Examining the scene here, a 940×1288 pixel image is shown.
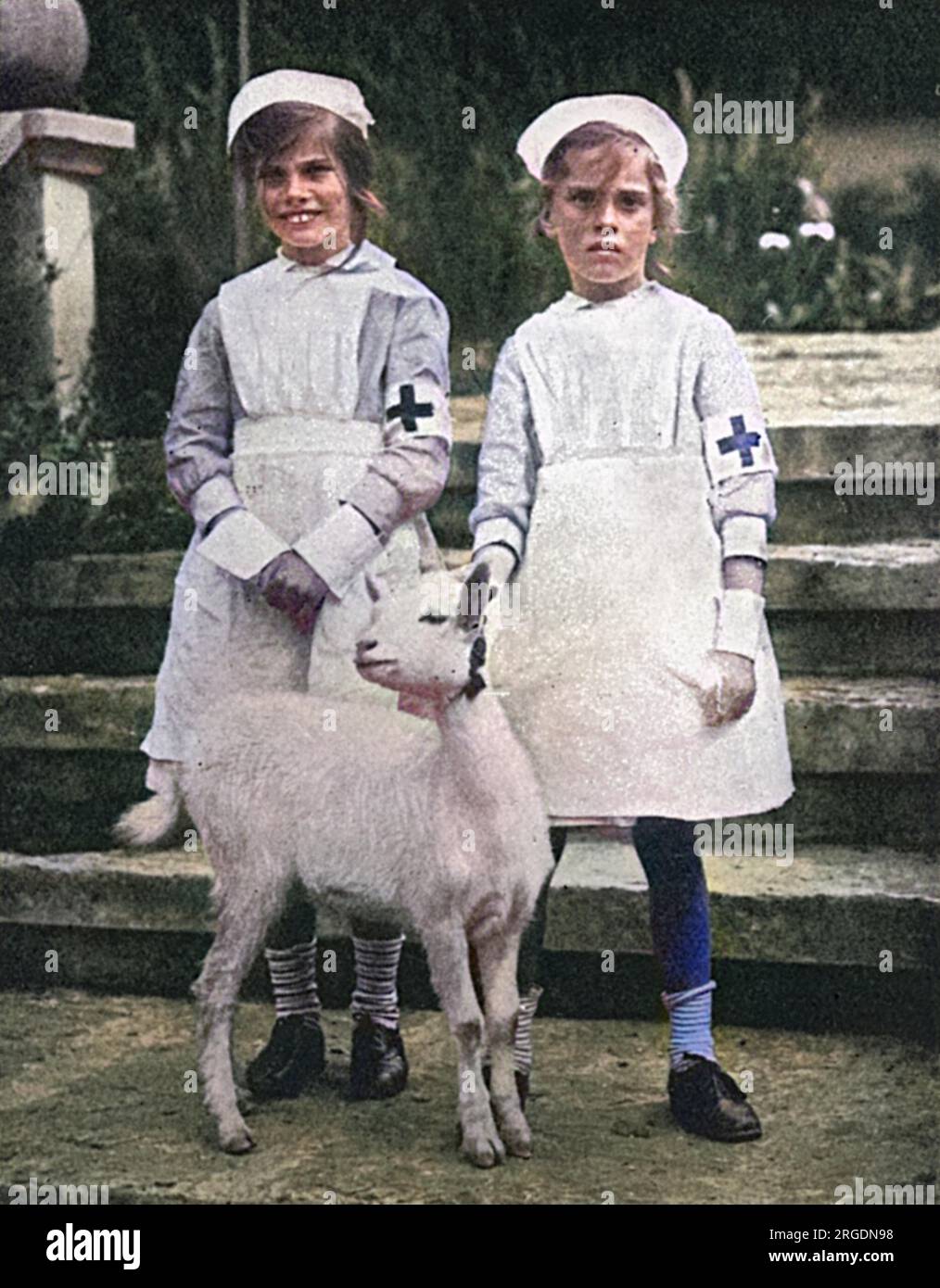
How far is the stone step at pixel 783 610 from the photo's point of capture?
3.69 m

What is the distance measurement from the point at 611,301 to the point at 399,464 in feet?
1.62

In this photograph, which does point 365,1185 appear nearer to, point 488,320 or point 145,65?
point 488,320

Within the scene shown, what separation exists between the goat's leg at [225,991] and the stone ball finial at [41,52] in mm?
1760

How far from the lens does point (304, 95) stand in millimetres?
3477

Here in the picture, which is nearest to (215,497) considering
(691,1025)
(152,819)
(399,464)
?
(399,464)

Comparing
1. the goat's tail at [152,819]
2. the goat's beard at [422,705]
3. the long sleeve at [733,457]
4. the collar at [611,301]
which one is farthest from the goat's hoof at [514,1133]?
the collar at [611,301]

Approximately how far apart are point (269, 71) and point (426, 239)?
0.43 metres

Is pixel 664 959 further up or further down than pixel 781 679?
further down

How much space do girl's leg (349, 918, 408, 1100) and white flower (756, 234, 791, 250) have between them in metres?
1.56

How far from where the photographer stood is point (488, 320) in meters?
3.53

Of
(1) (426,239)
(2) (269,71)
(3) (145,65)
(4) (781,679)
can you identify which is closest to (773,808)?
(4) (781,679)

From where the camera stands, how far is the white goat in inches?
130

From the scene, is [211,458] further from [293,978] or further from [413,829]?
[293,978]

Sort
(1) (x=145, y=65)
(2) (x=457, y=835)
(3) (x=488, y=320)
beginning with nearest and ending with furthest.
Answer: (2) (x=457, y=835)
(3) (x=488, y=320)
(1) (x=145, y=65)
